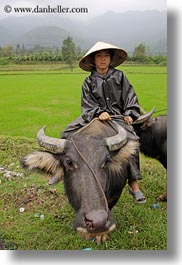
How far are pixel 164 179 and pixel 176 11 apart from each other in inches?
38.5

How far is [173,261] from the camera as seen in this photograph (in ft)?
7.59

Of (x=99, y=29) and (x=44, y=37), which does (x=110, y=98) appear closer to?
(x=99, y=29)

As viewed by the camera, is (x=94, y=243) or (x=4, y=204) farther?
(x=4, y=204)

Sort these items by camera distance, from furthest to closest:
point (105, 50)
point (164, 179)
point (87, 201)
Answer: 1. point (164, 179)
2. point (105, 50)
3. point (87, 201)

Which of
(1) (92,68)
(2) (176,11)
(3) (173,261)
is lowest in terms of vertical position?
(3) (173,261)

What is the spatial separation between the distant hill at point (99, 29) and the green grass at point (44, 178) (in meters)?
0.15

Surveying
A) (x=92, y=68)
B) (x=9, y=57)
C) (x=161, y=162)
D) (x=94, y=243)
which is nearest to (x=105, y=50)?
(x=92, y=68)

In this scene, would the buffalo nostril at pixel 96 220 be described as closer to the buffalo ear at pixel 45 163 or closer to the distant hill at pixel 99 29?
the buffalo ear at pixel 45 163

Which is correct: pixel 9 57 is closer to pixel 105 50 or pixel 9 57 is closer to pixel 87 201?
pixel 105 50

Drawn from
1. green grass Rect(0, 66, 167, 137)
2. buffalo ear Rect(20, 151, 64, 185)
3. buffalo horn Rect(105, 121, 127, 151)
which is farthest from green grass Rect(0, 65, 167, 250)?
buffalo horn Rect(105, 121, 127, 151)

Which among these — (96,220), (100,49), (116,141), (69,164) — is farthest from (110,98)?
(96,220)

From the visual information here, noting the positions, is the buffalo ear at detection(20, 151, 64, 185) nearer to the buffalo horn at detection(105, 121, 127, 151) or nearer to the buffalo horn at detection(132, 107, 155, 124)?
the buffalo horn at detection(105, 121, 127, 151)

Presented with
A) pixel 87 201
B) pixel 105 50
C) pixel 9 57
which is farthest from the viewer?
pixel 9 57

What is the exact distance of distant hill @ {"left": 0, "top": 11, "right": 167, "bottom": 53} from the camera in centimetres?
230
